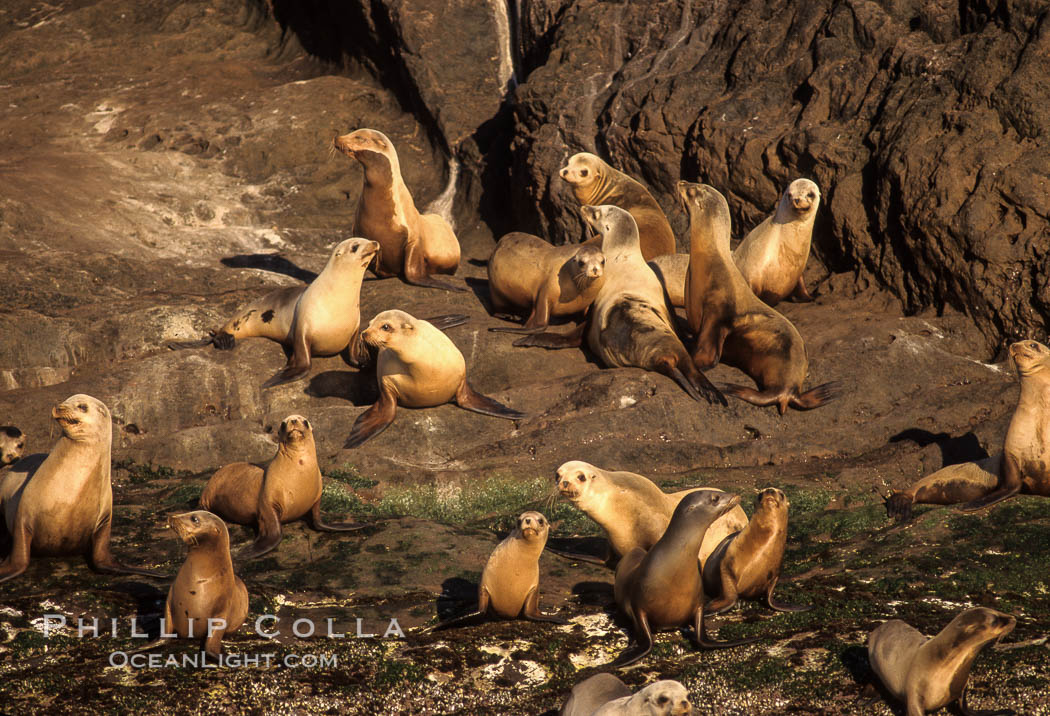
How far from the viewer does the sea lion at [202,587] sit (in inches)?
208

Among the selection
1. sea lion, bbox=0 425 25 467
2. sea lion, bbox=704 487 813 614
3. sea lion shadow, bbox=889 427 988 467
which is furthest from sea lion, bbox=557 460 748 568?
sea lion, bbox=0 425 25 467

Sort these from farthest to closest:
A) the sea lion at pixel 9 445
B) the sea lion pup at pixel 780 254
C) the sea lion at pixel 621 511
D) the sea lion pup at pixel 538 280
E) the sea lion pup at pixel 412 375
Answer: the sea lion pup at pixel 780 254, the sea lion pup at pixel 538 280, the sea lion pup at pixel 412 375, the sea lion at pixel 9 445, the sea lion at pixel 621 511

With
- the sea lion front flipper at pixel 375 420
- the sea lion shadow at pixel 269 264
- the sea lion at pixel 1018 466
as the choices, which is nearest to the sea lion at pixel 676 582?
the sea lion at pixel 1018 466

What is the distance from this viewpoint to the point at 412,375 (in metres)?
8.55

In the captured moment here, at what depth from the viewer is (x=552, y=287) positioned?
34.4 feet

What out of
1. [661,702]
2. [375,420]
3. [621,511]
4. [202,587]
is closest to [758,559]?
[621,511]

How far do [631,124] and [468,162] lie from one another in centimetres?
282

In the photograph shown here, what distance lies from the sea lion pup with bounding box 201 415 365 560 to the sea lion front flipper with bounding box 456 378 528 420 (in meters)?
1.88

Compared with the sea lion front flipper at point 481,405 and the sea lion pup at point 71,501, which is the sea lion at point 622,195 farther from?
the sea lion pup at point 71,501

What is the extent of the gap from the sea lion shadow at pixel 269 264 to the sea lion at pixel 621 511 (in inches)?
264

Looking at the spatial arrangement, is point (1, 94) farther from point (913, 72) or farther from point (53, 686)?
point (53, 686)

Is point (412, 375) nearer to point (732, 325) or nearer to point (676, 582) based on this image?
point (732, 325)

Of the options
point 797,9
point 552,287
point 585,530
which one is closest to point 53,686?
point 585,530

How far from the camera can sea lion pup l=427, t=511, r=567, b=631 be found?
5.69 meters
